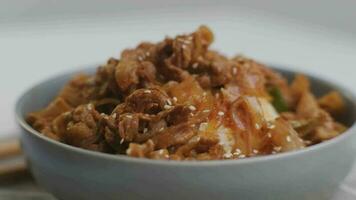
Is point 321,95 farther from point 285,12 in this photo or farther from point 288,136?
point 285,12

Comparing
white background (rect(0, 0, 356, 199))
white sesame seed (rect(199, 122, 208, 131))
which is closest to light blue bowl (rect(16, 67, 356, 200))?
white sesame seed (rect(199, 122, 208, 131))

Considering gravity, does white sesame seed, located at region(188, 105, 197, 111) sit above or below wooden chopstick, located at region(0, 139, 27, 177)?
above

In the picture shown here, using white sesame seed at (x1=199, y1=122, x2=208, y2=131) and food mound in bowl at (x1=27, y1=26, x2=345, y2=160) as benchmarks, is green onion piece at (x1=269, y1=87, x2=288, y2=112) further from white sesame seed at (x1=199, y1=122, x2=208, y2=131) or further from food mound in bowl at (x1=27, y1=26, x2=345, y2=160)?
white sesame seed at (x1=199, y1=122, x2=208, y2=131)

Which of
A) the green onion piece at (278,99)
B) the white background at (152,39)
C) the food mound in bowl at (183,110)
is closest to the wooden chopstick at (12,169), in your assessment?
the food mound in bowl at (183,110)

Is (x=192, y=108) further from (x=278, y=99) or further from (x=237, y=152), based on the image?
(x=278, y=99)

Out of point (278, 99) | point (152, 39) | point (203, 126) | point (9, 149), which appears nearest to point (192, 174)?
point (203, 126)

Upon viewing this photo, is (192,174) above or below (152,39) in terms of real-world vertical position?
above
